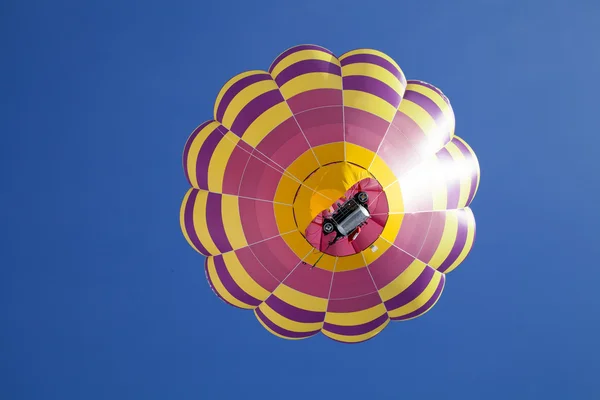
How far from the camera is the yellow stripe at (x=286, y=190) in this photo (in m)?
6.50

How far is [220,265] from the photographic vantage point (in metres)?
7.32

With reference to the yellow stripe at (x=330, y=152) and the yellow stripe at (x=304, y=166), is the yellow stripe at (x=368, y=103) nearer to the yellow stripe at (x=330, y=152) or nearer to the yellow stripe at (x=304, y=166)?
the yellow stripe at (x=330, y=152)

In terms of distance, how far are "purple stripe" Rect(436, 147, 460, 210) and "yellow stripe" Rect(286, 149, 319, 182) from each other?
1.74 metres

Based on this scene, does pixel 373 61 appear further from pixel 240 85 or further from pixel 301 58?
pixel 240 85

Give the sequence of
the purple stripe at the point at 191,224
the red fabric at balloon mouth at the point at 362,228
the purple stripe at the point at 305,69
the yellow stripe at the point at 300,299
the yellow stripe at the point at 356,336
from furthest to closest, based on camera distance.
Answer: the purple stripe at the point at 191,224 < the yellow stripe at the point at 356,336 < the yellow stripe at the point at 300,299 < the purple stripe at the point at 305,69 < the red fabric at balloon mouth at the point at 362,228

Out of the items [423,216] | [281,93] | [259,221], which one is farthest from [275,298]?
[281,93]

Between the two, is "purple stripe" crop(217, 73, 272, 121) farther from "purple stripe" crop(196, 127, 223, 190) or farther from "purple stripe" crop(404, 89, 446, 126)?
"purple stripe" crop(404, 89, 446, 126)

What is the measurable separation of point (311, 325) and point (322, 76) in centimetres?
317

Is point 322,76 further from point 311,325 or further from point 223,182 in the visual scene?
point 311,325

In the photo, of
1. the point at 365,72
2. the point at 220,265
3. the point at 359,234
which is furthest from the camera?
the point at 220,265

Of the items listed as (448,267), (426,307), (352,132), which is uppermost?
(352,132)

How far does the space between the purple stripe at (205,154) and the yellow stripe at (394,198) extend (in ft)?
7.47

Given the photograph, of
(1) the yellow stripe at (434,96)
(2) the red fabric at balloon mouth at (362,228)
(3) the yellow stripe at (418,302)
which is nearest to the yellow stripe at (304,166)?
(2) the red fabric at balloon mouth at (362,228)

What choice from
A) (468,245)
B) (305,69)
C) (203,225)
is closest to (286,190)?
(203,225)
